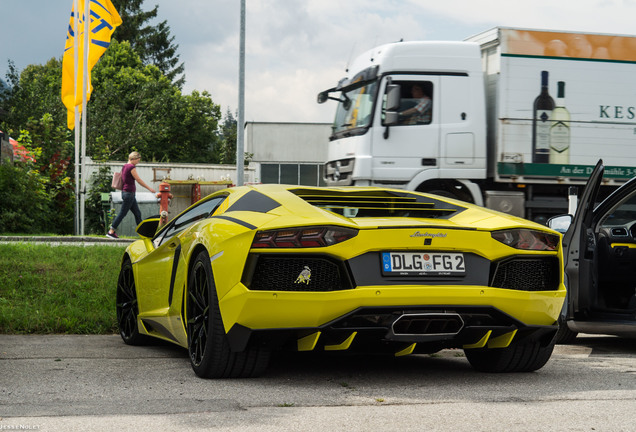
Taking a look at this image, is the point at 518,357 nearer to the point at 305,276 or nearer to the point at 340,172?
the point at 305,276

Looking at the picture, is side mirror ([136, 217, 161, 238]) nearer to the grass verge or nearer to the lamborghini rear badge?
the grass verge

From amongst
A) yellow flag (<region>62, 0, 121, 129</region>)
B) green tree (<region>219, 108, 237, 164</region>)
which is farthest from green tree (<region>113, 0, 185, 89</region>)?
yellow flag (<region>62, 0, 121, 129</region>)

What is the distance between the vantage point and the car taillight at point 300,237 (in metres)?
4.56

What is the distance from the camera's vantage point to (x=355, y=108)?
48.7 ft

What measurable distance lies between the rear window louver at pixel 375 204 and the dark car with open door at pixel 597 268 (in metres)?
1.54

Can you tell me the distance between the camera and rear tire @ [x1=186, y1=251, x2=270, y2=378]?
4.74 metres

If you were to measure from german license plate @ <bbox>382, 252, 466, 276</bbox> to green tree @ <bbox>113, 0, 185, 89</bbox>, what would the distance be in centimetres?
5993

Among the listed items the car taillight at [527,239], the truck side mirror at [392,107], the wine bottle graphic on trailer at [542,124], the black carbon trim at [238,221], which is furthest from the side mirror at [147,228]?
the wine bottle graphic on trailer at [542,124]

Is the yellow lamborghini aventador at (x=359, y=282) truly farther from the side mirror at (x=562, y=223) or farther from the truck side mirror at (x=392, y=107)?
the truck side mirror at (x=392, y=107)

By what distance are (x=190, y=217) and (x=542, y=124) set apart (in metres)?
10.0

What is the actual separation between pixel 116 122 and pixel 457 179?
125 feet

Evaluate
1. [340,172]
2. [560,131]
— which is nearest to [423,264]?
[340,172]

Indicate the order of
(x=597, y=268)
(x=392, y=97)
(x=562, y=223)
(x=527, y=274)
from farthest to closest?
(x=392, y=97), (x=562, y=223), (x=597, y=268), (x=527, y=274)

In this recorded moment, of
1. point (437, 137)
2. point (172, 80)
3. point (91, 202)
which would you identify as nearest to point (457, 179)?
point (437, 137)
